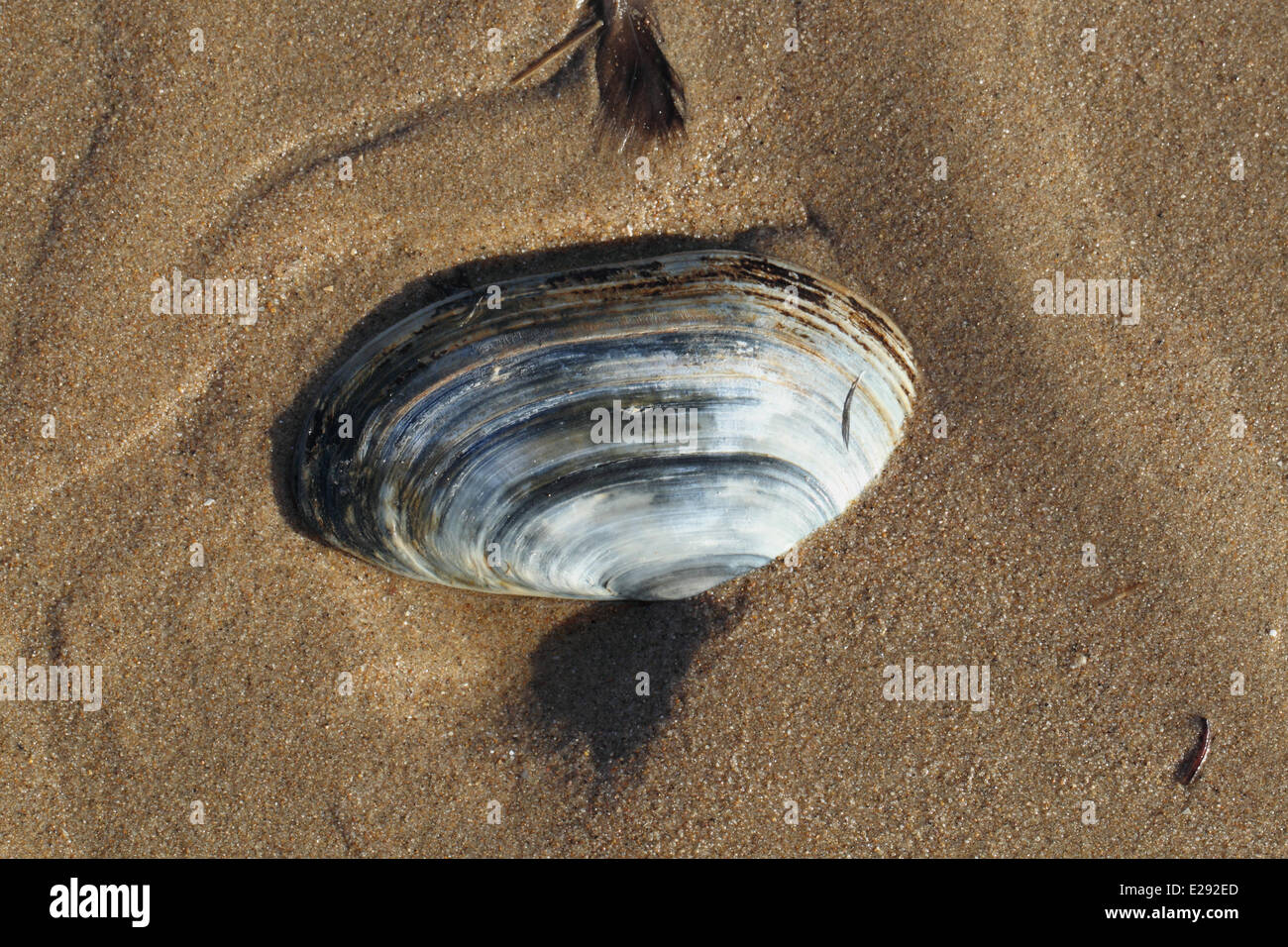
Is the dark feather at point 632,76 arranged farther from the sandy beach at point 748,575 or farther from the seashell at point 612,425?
the seashell at point 612,425

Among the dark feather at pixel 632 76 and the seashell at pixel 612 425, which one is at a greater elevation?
the dark feather at pixel 632 76

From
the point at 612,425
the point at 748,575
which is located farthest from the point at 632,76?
the point at 748,575

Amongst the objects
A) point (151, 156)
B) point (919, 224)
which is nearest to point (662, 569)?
point (919, 224)

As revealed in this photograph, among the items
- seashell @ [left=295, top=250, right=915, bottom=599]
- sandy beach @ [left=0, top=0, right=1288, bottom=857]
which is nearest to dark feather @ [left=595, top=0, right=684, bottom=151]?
sandy beach @ [left=0, top=0, right=1288, bottom=857]

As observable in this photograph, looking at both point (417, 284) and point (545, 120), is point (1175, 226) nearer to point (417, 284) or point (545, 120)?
point (545, 120)

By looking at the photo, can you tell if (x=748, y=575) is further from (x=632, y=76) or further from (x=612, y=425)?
(x=632, y=76)

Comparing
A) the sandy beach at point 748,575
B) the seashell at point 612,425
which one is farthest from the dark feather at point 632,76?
the seashell at point 612,425
